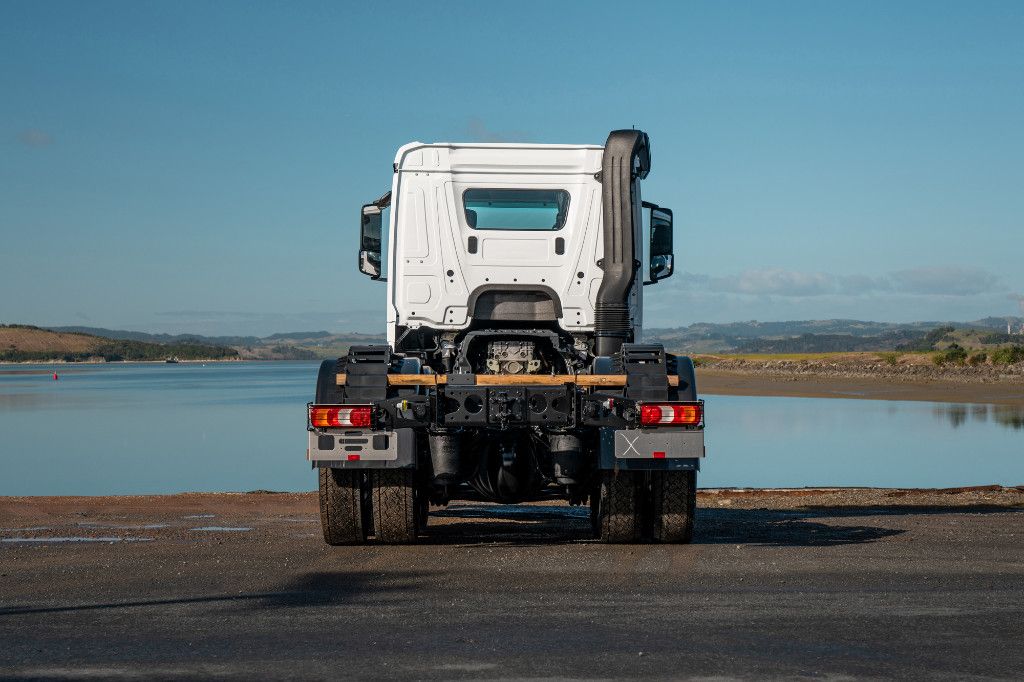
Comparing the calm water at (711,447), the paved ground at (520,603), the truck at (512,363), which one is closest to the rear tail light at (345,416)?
the truck at (512,363)

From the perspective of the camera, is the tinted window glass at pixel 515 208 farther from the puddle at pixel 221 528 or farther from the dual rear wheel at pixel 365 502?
the puddle at pixel 221 528

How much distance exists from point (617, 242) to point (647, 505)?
2.38 metres

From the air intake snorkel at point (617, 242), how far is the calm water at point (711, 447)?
13660 mm

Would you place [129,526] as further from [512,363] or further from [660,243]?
[660,243]

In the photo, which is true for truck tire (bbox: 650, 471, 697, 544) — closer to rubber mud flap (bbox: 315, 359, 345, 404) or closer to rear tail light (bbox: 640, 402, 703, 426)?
rear tail light (bbox: 640, 402, 703, 426)

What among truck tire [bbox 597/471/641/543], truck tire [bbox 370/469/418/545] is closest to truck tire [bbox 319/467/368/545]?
truck tire [bbox 370/469/418/545]

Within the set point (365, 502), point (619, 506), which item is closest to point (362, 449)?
point (365, 502)

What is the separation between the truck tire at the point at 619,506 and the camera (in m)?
10.7

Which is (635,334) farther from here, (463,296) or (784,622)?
(784,622)

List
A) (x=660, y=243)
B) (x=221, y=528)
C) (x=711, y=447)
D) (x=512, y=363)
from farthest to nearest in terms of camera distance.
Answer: (x=711, y=447) → (x=221, y=528) → (x=660, y=243) → (x=512, y=363)

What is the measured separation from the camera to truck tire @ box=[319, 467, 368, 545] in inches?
417

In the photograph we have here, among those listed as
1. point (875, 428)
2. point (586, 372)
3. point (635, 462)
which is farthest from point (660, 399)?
point (875, 428)

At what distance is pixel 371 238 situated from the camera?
1257cm

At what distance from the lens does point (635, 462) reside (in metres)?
10.0
